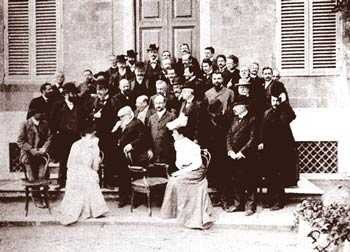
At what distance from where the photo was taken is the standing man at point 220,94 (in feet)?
36.3

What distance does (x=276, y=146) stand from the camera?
10.7 metres

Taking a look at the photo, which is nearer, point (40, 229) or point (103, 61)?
point (40, 229)

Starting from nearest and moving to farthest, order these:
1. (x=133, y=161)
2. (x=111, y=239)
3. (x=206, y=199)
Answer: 1. (x=111, y=239)
2. (x=206, y=199)
3. (x=133, y=161)

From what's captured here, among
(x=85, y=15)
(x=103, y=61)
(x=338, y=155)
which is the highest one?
(x=85, y=15)

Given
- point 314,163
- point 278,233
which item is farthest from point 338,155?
point 278,233

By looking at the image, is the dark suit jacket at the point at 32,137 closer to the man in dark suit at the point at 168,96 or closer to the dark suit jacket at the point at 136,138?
the dark suit jacket at the point at 136,138

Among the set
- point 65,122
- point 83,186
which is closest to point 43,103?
point 65,122

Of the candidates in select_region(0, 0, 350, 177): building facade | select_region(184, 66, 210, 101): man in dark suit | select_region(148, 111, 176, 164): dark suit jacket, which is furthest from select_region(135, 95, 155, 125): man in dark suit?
select_region(0, 0, 350, 177): building facade

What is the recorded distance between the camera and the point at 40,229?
32.7ft

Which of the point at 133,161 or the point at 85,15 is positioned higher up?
the point at 85,15

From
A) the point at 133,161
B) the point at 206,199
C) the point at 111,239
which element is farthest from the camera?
the point at 133,161

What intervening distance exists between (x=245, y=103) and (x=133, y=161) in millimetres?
1963

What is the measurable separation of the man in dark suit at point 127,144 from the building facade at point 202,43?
2908mm

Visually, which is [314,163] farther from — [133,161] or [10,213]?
[10,213]
